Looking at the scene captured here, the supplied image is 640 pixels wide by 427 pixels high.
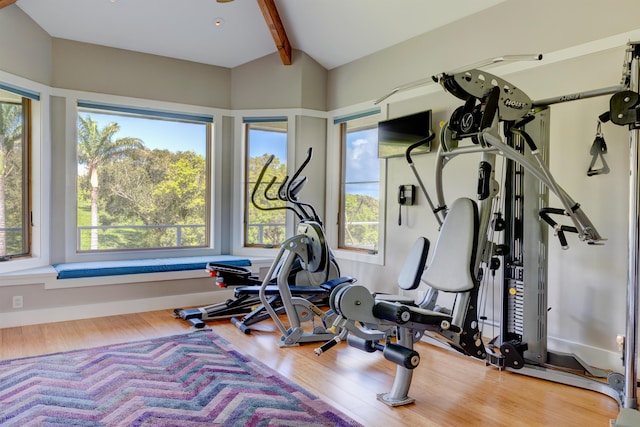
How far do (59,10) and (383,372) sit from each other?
4.57 metres

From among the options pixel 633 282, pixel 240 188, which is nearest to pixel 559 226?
pixel 633 282

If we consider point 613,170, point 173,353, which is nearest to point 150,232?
point 173,353

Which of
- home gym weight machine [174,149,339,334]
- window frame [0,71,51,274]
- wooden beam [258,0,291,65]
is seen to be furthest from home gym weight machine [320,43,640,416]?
window frame [0,71,51,274]

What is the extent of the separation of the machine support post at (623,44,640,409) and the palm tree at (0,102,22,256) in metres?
5.21

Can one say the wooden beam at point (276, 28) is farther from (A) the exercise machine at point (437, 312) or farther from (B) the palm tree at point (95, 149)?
(A) the exercise machine at point (437, 312)

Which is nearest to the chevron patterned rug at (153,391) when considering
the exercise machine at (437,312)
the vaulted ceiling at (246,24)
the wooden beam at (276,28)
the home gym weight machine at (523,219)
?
the exercise machine at (437,312)

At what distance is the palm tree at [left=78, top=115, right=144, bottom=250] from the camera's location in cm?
514

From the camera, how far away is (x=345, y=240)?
566 cm

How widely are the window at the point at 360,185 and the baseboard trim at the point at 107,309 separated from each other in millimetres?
1673

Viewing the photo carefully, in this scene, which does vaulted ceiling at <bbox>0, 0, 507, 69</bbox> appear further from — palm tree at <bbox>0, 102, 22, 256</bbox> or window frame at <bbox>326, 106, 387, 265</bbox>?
palm tree at <bbox>0, 102, 22, 256</bbox>

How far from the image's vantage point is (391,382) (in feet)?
10.1

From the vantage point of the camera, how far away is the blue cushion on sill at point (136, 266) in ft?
15.0

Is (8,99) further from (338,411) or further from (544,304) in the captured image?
(544,304)

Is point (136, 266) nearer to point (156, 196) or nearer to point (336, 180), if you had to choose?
point (156, 196)
